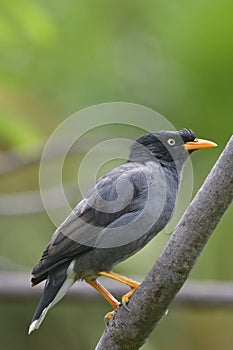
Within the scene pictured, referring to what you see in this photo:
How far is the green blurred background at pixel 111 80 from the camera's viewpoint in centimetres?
562

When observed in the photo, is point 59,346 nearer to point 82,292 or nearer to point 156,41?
point 82,292

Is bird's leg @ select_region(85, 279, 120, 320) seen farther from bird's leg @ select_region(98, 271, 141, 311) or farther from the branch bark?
the branch bark

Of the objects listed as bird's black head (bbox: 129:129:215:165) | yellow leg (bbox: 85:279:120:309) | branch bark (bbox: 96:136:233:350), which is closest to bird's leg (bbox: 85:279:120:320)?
yellow leg (bbox: 85:279:120:309)

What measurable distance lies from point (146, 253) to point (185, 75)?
1.26 m

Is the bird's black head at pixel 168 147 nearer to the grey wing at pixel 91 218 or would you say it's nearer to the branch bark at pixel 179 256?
the grey wing at pixel 91 218

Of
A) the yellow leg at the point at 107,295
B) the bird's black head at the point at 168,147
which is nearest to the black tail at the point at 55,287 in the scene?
the yellow leg at the point at 107,295

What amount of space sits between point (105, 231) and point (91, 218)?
104 millimetres

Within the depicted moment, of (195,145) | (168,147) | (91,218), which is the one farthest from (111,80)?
(91,218)

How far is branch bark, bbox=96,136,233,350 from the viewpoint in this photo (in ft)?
12.2

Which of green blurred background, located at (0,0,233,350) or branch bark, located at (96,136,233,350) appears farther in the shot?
green blurred background, located at (0,0,233,350)

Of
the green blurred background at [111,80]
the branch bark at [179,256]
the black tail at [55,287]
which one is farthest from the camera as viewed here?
the green blurred background at [111,80]

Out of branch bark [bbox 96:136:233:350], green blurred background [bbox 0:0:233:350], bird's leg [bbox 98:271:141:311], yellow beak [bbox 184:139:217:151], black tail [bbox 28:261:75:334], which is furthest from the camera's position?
green blurred background [bbox 0:0:233:350]

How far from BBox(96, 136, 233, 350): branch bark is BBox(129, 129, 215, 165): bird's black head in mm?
1441

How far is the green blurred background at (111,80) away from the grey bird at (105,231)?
833 millimetres
